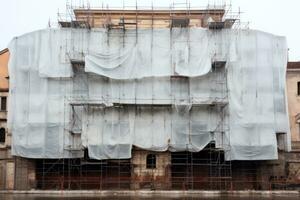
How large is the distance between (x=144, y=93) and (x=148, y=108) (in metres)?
1.17

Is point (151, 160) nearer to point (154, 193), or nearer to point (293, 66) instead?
point (154, 193)

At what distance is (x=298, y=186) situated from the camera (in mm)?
38906

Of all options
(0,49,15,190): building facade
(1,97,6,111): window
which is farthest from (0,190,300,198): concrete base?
(1,97,6,111): window

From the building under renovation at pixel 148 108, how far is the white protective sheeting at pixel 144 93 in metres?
0.08

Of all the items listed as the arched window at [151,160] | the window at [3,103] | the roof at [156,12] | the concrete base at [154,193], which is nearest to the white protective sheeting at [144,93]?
the arched window at [151,160]

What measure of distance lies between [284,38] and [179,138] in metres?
11.5

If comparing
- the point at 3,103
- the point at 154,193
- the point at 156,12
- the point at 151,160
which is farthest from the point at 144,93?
the point at 3,103

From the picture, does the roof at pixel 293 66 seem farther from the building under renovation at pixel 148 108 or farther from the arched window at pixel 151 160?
the arched window at pixel 151 160

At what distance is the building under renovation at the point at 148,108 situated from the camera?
39594 millimetres

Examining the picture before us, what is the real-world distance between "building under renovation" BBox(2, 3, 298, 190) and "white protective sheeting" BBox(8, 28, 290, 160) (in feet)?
0.25

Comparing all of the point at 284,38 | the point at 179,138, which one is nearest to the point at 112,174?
the point at 179,138

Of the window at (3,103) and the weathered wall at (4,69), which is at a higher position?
the weathered wall at (4,69)

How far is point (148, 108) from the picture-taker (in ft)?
133

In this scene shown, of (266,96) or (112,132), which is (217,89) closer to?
(266,96)
